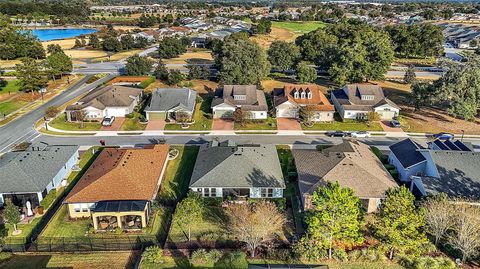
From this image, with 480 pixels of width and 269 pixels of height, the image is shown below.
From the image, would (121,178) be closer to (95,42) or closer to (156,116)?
(156,116)

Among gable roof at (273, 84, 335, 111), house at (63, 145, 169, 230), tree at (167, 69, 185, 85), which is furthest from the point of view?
tree at (167, 69, 185, 85)

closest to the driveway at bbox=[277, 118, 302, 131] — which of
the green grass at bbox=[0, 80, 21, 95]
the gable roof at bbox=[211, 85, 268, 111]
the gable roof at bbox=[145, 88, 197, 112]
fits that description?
the gable roof at bbox=[211, 85, 268, 111]

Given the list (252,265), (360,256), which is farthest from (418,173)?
(252,265)

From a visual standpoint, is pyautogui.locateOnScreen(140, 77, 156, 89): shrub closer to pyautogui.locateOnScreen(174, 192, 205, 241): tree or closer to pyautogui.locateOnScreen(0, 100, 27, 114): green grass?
pyautogui.locateOnScreen(0, 100, 27, 114): green grass

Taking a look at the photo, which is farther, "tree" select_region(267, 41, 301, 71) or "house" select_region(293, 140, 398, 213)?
"tree" select_region(267, 41, 301, 71)

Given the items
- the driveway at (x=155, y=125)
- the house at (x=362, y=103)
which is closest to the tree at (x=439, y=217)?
the house at (x=362, y=103)

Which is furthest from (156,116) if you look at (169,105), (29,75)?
(29,75)

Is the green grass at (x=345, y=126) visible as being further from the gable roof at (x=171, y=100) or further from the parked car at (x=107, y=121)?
the parked car at (x=107, y=121)
